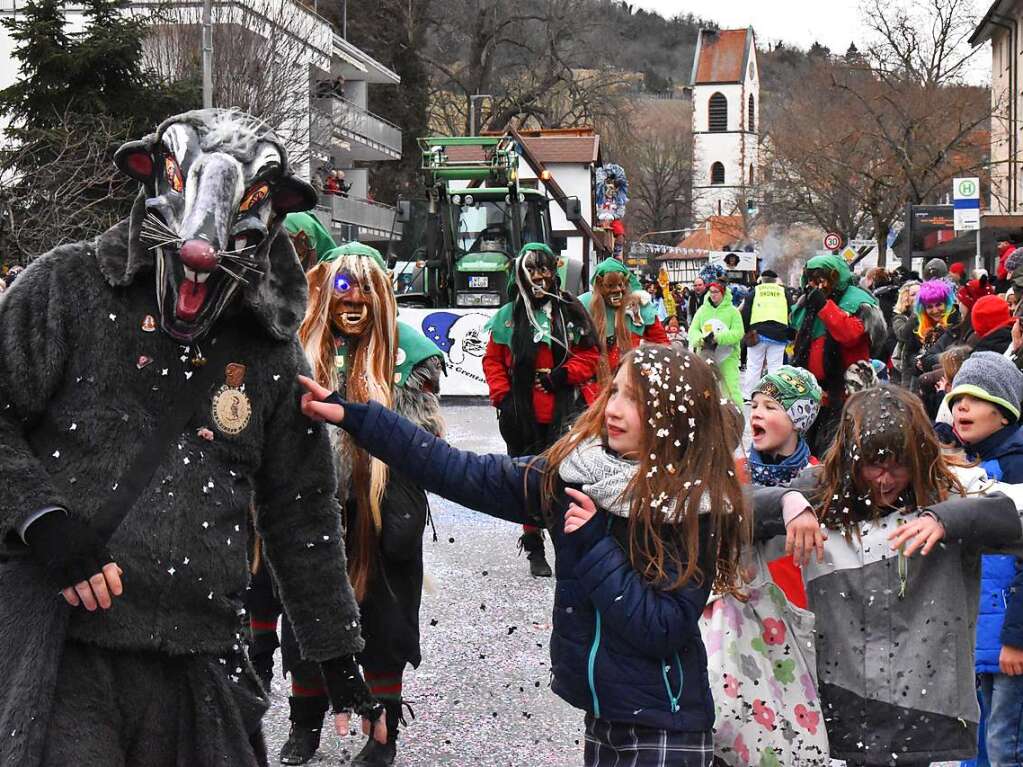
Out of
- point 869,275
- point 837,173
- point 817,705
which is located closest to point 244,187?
point 817,705

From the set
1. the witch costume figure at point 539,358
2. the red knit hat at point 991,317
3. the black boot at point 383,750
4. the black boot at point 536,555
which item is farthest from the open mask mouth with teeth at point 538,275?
the black boot at point 383,750

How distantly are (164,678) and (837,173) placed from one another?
43021mm

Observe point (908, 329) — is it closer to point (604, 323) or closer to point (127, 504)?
point (604, 323)

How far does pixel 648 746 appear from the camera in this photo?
10.3 feet

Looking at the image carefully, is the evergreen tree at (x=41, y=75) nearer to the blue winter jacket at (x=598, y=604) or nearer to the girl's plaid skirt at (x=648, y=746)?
the blue winter jacket at (x=598, y=604)

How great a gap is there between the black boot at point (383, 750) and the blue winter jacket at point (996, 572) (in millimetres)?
2062

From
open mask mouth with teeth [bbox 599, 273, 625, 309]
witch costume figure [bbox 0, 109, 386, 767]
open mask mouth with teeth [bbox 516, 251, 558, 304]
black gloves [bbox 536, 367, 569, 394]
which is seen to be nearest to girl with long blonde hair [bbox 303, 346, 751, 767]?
witch costume figure [bbox 0, 109, 386, 767]

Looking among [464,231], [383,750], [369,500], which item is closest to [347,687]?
[369,500]

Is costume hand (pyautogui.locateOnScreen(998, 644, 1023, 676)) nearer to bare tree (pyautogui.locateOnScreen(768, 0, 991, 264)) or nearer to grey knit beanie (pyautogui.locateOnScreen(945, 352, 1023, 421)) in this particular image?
grey knit beanie (pyautogui.locateOnScreen(945, 352, 1023, 421))

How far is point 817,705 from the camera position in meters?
3.70

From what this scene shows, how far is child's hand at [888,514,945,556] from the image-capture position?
3473mm

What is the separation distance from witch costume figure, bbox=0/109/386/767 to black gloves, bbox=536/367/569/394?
506 cm

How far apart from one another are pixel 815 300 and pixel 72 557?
271 inches

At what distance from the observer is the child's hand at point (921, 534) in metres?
3.47
